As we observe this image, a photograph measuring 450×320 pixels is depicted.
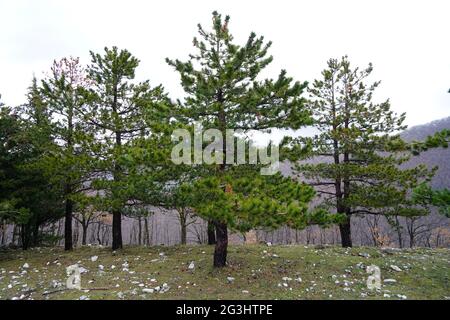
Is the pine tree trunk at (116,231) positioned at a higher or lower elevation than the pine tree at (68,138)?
lower

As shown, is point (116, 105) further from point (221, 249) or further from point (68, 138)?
point (221, 249)

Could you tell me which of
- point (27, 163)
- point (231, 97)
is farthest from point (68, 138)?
point (231, 97)

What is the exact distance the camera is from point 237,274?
1291 centimetres

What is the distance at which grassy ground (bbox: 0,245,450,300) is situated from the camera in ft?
36.7

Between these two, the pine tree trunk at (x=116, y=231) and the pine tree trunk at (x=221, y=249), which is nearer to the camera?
the pine tree trunk at (x=221, y=249)

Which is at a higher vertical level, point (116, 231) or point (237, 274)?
point (116, 231)

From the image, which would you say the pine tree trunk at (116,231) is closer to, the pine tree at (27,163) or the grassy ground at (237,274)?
the grassy ground at (237,274)

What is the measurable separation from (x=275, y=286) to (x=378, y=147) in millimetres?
10529

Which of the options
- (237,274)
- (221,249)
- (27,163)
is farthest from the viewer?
(27,163)

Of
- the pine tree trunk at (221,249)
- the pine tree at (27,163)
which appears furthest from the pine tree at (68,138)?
the pine tree trunk at (221,249)

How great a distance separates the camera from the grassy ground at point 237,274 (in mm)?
11180

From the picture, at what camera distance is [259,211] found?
9477 mm

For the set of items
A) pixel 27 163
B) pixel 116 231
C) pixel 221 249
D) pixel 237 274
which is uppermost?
pixel 27 163
